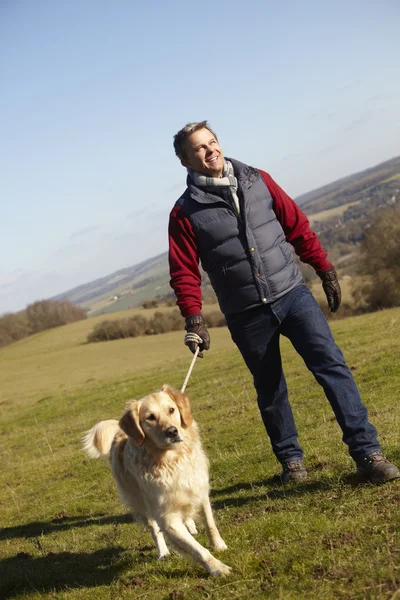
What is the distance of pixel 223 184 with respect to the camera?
6.02 metres

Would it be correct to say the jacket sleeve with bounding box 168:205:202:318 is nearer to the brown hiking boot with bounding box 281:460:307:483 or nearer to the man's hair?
the man's hair

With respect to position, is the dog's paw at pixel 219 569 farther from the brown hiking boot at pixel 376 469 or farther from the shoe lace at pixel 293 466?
the shoe lace at pixel 293 466

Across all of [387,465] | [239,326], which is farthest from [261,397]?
[387,465]

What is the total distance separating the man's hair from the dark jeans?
1.81 meters

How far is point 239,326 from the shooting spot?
6.44m

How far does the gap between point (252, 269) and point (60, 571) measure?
376 cm

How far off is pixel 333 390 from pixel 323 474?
1.17m

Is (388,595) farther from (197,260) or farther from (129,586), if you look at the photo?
(197,260)

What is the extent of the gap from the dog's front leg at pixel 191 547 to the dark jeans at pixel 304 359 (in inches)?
72.9

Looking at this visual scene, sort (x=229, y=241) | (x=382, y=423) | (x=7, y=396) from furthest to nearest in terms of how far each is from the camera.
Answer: (x=7, y=396)
(x=382, y=423)
(x=229, y=241)

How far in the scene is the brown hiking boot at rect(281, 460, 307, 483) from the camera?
6.67 meters

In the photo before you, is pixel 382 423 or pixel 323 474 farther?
pixel 382 423

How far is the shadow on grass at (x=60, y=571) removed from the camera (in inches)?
231

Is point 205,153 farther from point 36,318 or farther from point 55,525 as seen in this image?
point 36,318
